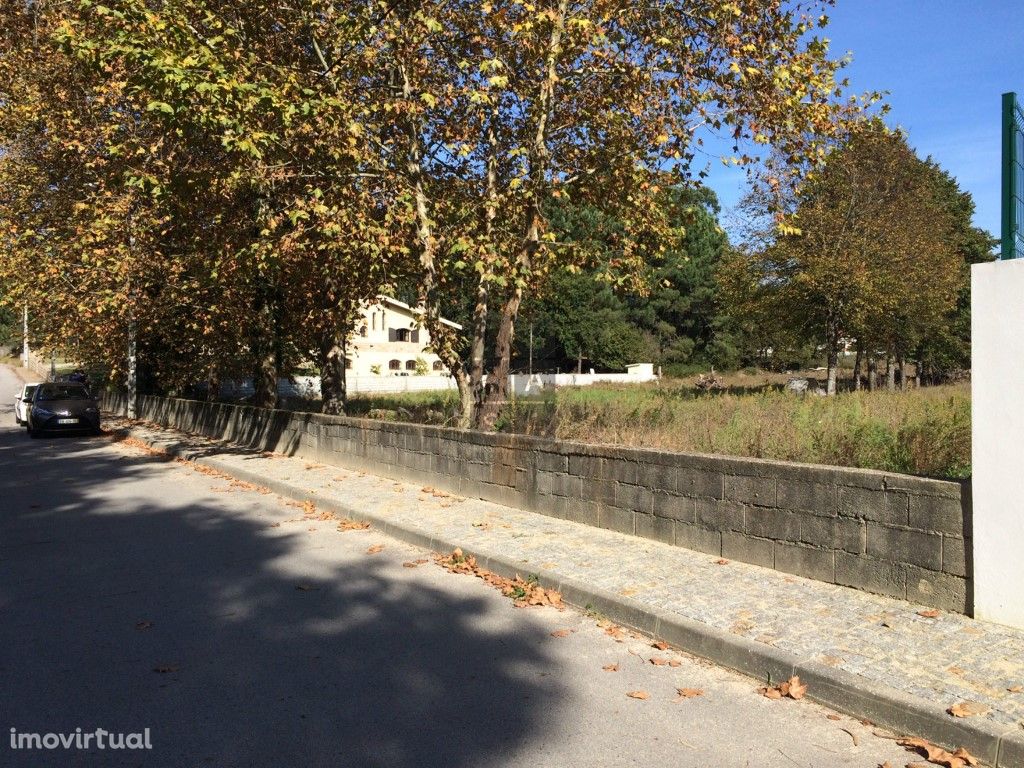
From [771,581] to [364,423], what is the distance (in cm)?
857

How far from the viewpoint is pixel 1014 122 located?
5836 millimetres

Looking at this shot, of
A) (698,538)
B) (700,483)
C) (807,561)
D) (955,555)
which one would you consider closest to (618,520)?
(698,538)

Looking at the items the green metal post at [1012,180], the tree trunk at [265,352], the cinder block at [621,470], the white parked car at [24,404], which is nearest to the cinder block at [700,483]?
the cinder block at [621,470]

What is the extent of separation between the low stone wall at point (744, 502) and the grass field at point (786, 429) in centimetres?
46

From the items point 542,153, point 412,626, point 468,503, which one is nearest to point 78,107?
point 542,153

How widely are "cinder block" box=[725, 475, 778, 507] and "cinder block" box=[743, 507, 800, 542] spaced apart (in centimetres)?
7

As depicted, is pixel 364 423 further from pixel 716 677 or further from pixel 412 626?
pixel 716 677

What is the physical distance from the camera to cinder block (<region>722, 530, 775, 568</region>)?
22.0 feet

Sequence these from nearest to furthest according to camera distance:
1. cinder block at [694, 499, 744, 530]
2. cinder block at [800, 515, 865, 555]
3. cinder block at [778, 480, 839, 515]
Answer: cinder block at [800, 515, 865, 555] < cinder block at [778, 480, 839, 515] < cinder block at [694, 499, 744, 530]

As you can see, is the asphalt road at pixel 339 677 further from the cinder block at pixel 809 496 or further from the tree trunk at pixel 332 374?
the tree trunk at pixel 332 374

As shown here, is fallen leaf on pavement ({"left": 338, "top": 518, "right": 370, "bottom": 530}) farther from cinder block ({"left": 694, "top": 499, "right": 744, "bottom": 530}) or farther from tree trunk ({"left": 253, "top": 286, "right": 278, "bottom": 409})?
tree trunk ({"left": 253, "top": 286, "right": 278, "bottom": 409})

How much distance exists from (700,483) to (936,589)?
2244mm

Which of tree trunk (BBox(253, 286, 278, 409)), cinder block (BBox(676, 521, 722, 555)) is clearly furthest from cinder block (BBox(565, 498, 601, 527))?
tree trunk (BBox(253, 286, 278, 409))

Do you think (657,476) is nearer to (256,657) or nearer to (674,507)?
(674,507)
